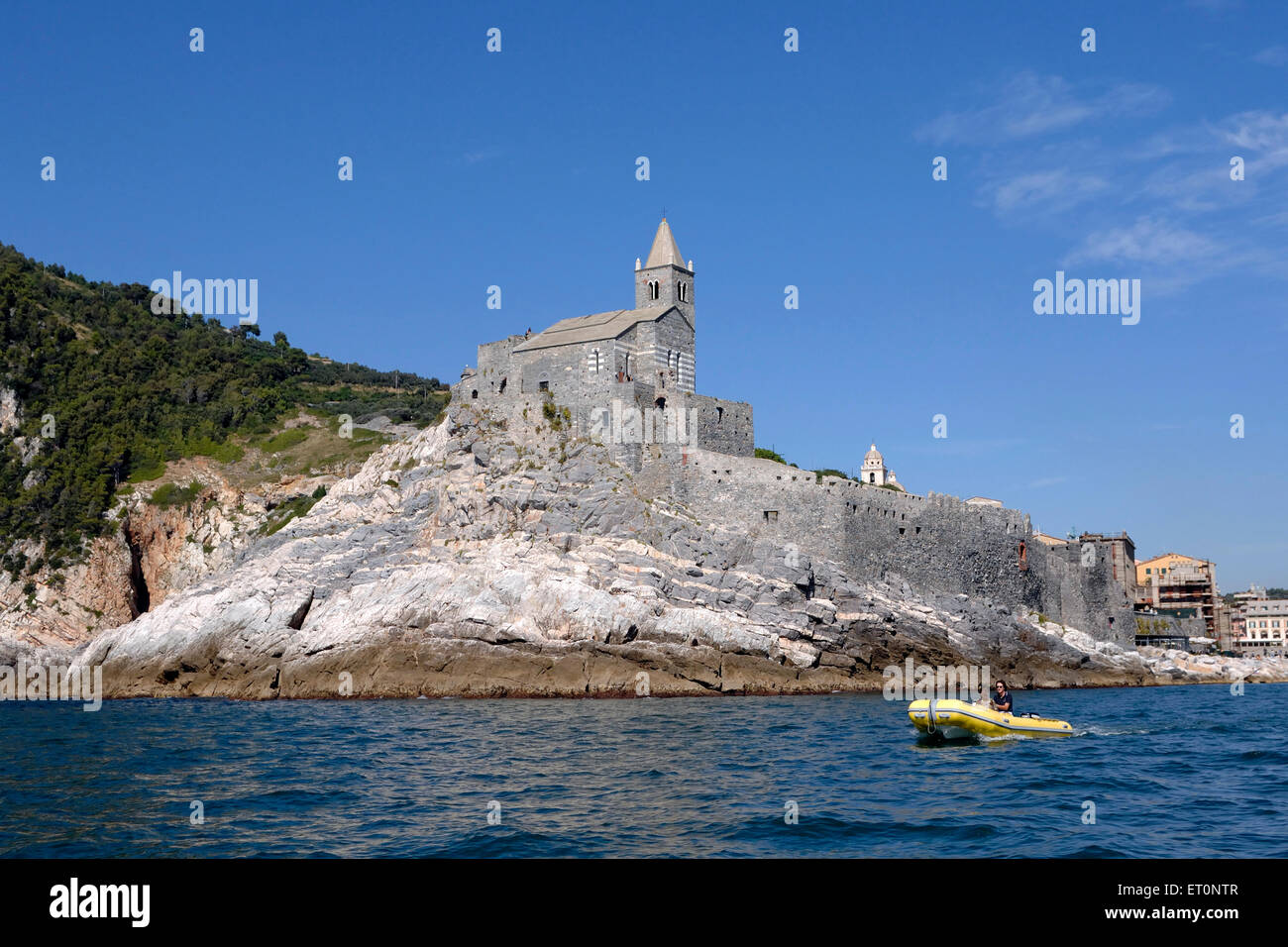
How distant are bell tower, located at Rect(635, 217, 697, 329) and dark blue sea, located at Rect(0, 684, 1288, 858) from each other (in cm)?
2386

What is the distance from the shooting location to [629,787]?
20391 millimetres

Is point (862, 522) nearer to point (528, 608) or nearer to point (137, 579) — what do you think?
point (528, 608)

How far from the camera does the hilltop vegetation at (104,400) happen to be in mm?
60188

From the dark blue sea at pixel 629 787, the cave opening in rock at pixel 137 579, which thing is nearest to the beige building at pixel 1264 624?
the dark blue sea at pixel 629 787

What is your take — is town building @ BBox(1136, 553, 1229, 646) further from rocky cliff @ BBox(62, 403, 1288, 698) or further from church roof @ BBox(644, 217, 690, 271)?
church roof @ BBox(644, 217, 690, 271)

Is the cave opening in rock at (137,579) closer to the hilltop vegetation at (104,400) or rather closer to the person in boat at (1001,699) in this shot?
the hilltop vegetation at (104,400)

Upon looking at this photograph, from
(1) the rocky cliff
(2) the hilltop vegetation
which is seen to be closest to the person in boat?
(1) the rocky cliff

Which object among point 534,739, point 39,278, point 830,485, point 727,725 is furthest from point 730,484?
point 39,278

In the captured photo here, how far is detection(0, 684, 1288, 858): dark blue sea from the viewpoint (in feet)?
51.4

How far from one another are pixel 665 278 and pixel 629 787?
35.8 metres

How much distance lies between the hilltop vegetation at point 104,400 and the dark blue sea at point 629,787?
2878 cm

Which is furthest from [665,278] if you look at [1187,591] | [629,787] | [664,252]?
[1187,591]

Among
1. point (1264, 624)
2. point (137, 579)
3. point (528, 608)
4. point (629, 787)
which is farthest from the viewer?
point (1264, 624)
